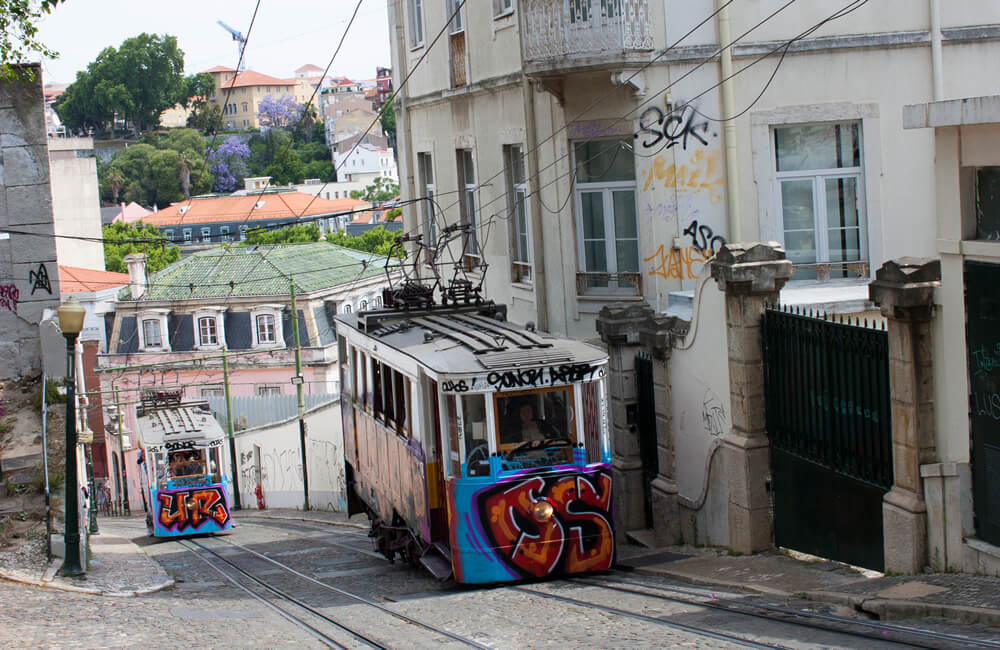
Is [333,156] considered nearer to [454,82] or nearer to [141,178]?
[141,178]

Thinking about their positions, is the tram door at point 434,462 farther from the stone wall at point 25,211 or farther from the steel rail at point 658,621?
the stone wall at point 25,211

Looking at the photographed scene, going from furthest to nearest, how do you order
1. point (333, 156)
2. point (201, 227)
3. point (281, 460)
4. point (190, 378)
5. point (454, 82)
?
point (333, 156), point (201, 227), point (190, 378), point (281, 460), point (454, 82)

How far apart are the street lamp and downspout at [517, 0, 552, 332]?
658cm

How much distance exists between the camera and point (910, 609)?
825 centimetres

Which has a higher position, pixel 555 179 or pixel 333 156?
pixel 333 156

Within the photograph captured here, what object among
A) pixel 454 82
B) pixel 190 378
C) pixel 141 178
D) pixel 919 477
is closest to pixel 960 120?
pixel 919 477

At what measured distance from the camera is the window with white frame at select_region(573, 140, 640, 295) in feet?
52.7

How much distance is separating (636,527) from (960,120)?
7.82 metres

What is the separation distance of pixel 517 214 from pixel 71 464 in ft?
26.5

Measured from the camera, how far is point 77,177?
58.1 meters

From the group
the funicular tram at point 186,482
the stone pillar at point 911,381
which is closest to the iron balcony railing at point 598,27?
the stone pillar at point 911,381

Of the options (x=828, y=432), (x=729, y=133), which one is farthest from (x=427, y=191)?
(x=828, y=432)

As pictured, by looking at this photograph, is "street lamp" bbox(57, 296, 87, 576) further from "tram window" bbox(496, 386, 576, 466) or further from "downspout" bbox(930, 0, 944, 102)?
"downspout" bbox(930, 0, 944, 102)

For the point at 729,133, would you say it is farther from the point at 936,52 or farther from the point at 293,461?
the point at 293,461
